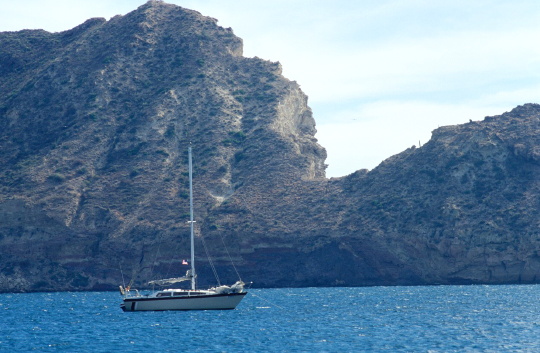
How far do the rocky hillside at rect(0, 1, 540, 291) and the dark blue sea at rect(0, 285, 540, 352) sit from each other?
1181 inches

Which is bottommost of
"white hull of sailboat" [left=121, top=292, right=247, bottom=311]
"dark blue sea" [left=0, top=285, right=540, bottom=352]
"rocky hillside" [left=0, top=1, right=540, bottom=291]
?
"dark blue sea" [left=0, top=285, right=540, bottom=352]

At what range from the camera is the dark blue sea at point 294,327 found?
48812mm

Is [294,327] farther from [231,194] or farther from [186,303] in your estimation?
[231,194]

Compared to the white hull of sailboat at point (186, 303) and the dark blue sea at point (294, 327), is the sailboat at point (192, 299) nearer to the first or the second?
the white hull of sailboat at point (186, 303)

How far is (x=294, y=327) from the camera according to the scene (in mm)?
59438

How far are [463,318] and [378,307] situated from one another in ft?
48.0

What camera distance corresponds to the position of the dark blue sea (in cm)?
4881

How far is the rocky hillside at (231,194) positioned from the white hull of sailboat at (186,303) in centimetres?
4849

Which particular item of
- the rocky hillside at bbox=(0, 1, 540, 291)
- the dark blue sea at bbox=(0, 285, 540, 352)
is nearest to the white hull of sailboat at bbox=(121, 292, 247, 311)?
the dark blue sea at bbox=(0, 285, 540, 352)

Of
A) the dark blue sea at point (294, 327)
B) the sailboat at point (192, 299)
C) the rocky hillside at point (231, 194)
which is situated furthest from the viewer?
the rocky hillside at point (231, 194)

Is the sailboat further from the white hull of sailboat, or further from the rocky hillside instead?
the rocky hillside

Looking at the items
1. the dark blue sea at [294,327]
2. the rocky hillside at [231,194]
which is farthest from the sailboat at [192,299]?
the rocky hillside at [231,194]

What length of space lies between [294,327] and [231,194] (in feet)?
256

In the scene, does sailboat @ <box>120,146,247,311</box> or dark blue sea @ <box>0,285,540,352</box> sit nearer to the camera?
dark blue sea @ <box>0,285,540,352</box>
